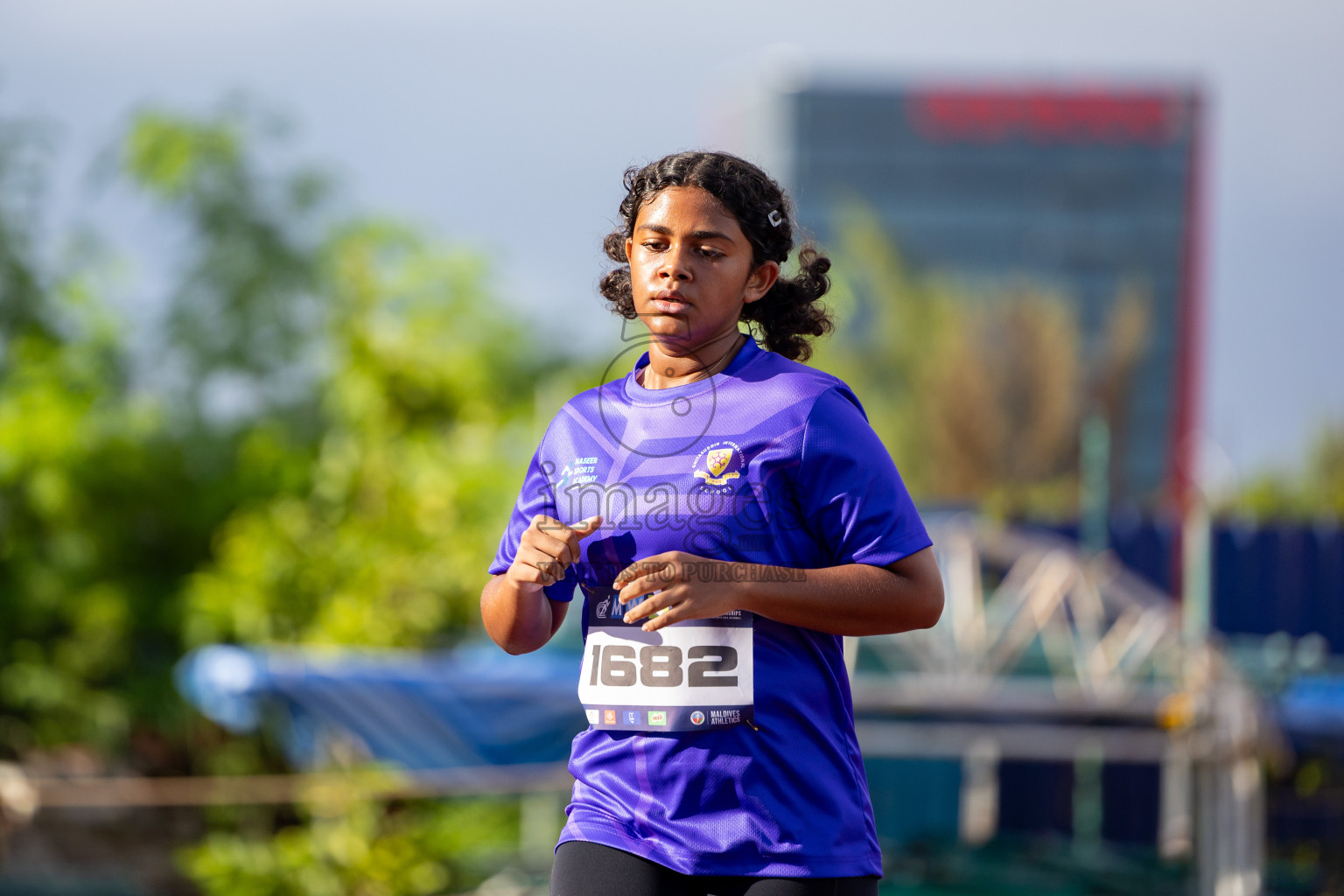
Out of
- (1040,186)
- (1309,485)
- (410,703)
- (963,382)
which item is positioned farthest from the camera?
(1040,186)

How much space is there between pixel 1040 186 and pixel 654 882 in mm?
61412

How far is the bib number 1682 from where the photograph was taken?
1.73 meters

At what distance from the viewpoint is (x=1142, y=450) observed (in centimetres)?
5500

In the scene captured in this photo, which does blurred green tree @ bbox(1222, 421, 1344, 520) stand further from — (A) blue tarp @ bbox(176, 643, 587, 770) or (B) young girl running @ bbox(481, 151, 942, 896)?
(B) young girl running @ bbox(481, 151, 942, 896)

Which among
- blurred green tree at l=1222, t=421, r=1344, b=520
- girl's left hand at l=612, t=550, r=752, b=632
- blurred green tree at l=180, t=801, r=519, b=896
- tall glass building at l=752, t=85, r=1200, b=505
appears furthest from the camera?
tall glass building at l=752, t=85, r=1200, b=505

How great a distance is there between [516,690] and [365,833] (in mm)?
1640

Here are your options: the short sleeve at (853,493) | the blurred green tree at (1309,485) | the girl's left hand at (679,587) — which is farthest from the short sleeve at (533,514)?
the blurred green tree at (1309,485)

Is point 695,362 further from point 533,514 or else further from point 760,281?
point 533,514

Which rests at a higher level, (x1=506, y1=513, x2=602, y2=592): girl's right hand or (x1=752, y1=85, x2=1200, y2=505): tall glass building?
(x1=752, y1=85, x2=1200, y2=505): tall glass building

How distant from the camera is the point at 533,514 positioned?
192 centimetres

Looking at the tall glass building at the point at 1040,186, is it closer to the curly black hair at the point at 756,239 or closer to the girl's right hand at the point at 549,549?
the curly black hair at the point at 756,239

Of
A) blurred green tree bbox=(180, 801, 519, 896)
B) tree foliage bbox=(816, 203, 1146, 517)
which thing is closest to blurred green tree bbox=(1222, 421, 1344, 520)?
tree foliage bbox=(816, 203, 1146, 517)

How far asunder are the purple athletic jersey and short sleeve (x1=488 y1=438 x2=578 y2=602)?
83 millimetres

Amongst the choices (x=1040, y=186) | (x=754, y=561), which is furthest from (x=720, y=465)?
(x=1040, y=186)
